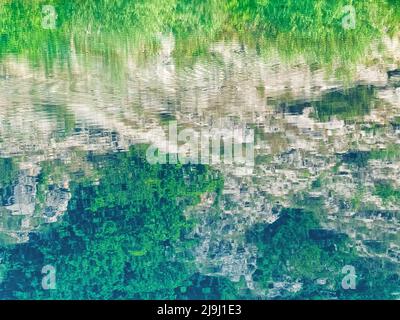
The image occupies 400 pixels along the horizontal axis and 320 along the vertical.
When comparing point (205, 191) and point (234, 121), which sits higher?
point (234, 121)

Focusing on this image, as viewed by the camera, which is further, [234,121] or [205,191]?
[234,121]

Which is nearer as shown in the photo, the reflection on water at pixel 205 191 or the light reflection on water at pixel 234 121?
the reflection on water at pixel 205 191

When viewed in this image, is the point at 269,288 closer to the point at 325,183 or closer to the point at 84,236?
the point at 325,183

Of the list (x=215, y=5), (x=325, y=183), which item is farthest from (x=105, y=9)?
(x=325, y=183)

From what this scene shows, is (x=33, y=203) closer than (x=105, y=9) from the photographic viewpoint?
Yes

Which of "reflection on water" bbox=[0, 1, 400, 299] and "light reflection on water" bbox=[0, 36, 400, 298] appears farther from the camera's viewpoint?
"light reflection on water" bbox=[0, 36, 400, 298]
